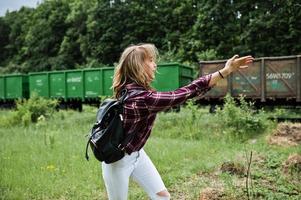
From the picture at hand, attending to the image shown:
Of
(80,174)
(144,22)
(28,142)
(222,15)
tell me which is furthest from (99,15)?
(80,174)

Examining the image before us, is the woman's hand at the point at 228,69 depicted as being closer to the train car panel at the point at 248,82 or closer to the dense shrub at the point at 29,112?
the dense shrub at the point at 29,112

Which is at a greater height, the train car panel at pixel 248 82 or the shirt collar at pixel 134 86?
the shirt collar at pixel 134 86

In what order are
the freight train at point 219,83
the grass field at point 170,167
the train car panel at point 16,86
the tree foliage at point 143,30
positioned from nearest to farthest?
the grass field at point 170,167 → the freight train at point 219,83 → the train car panel at point 16,86 → the tree foliage at point 143,30


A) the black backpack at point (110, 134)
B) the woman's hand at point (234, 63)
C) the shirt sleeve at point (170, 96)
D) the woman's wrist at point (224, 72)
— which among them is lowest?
the black backpack at point (110, 134)

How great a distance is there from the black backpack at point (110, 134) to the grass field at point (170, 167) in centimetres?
264

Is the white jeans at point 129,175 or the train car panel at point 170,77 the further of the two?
the train car panel at point 170,77

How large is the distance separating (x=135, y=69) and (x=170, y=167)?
4693 mm

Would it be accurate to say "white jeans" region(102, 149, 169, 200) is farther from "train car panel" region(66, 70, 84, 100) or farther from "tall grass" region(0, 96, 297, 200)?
"train car panel" region(66, 70, 84, 100)

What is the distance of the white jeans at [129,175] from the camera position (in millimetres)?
3275

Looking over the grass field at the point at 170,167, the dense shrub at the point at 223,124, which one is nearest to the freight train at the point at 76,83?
the dense shrub at the point at 223,124

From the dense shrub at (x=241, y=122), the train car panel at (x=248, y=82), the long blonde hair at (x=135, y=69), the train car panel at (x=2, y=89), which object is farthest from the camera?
the train car panel at (x=2, y=89)

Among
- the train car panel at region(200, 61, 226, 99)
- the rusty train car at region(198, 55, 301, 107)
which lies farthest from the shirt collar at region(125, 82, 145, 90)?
the train car panel at region(200, 61, 226, 99)

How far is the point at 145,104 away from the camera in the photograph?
3.14 m

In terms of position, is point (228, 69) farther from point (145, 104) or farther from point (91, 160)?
point (91, 160)
